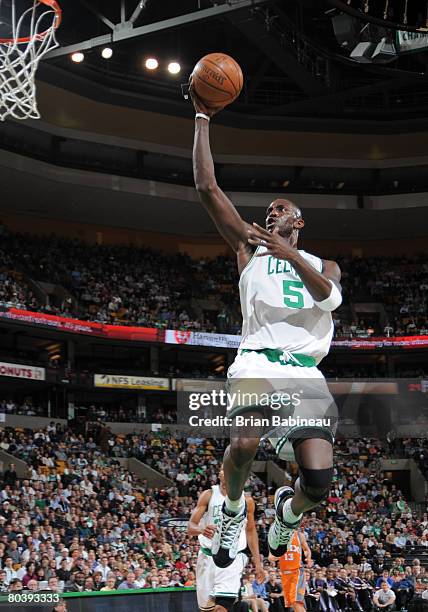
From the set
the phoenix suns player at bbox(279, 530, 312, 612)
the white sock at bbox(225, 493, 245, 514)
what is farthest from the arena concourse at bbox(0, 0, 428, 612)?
the white sock at bbox(225, 493, 245, 514)

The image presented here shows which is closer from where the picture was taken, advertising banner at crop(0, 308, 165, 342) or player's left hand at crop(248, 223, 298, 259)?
player's left hand at crop(248, 223, 298, 259)

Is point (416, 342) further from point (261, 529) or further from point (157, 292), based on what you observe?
point (261, 529)

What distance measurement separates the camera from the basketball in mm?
6215

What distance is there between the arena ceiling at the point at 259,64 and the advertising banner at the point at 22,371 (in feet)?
32.1

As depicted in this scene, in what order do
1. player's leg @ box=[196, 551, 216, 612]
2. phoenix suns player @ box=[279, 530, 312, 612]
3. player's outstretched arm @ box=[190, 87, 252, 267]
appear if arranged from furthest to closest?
phoenix suns player @ box=[279, 530, 312, 612], player's leg @ box=[196, 551, 216, 612], player's outstretched arm @ box=[190, 87, 252, 267]

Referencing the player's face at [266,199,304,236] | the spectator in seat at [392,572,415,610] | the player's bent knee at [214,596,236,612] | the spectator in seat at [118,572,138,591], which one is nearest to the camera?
the player's face at [266,199,304,236]

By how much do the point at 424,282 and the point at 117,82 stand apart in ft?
48.2

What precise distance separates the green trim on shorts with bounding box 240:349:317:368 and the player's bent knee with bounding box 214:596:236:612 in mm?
3791

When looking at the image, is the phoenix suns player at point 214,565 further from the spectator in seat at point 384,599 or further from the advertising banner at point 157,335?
the advertising banner at point 157,335

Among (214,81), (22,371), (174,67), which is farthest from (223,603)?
(174,67)

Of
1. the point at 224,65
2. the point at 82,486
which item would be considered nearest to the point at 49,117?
the point at 82,486

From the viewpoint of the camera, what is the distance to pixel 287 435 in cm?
595

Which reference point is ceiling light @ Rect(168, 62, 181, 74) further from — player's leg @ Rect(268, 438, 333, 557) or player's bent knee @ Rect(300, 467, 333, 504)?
player's bent knee @ Rect(300, 467, 333, 504)

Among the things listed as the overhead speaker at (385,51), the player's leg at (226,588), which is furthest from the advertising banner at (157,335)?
the player's leg at (226,588)
